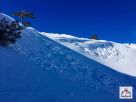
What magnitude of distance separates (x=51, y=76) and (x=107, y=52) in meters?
16.8

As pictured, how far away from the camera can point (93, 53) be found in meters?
43.4

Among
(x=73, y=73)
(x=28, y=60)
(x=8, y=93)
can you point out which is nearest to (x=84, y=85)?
(x=73, y=73)

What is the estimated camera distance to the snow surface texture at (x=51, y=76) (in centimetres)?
2686

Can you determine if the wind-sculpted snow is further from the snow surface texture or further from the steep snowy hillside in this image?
the steep snowy hillside

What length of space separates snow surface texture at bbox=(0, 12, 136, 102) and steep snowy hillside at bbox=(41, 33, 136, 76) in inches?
119

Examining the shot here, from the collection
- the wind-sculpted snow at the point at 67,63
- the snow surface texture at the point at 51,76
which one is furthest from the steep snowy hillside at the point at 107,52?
the wind-sculpted snow at the point at 67,63

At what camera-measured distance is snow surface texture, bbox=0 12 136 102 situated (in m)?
26.9

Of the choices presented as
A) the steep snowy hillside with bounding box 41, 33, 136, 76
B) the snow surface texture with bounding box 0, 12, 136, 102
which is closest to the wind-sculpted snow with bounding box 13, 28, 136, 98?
the snow surface texture with bounding box 0, 12, 136, 102

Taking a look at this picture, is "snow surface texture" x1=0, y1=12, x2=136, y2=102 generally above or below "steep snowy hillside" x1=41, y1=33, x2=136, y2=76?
below

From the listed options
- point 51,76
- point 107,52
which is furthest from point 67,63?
point 107,52

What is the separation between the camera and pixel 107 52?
45.9 metres

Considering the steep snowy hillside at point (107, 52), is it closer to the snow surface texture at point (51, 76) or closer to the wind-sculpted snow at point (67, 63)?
the snow surface texture at point (51, 76)

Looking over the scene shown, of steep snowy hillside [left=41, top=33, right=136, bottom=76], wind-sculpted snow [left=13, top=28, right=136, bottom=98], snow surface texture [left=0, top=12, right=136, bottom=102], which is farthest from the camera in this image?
steep snowy hillside [left=41, top=33, right=136, bottom=76]

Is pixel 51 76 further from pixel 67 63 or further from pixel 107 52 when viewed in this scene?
pixel 107 52
